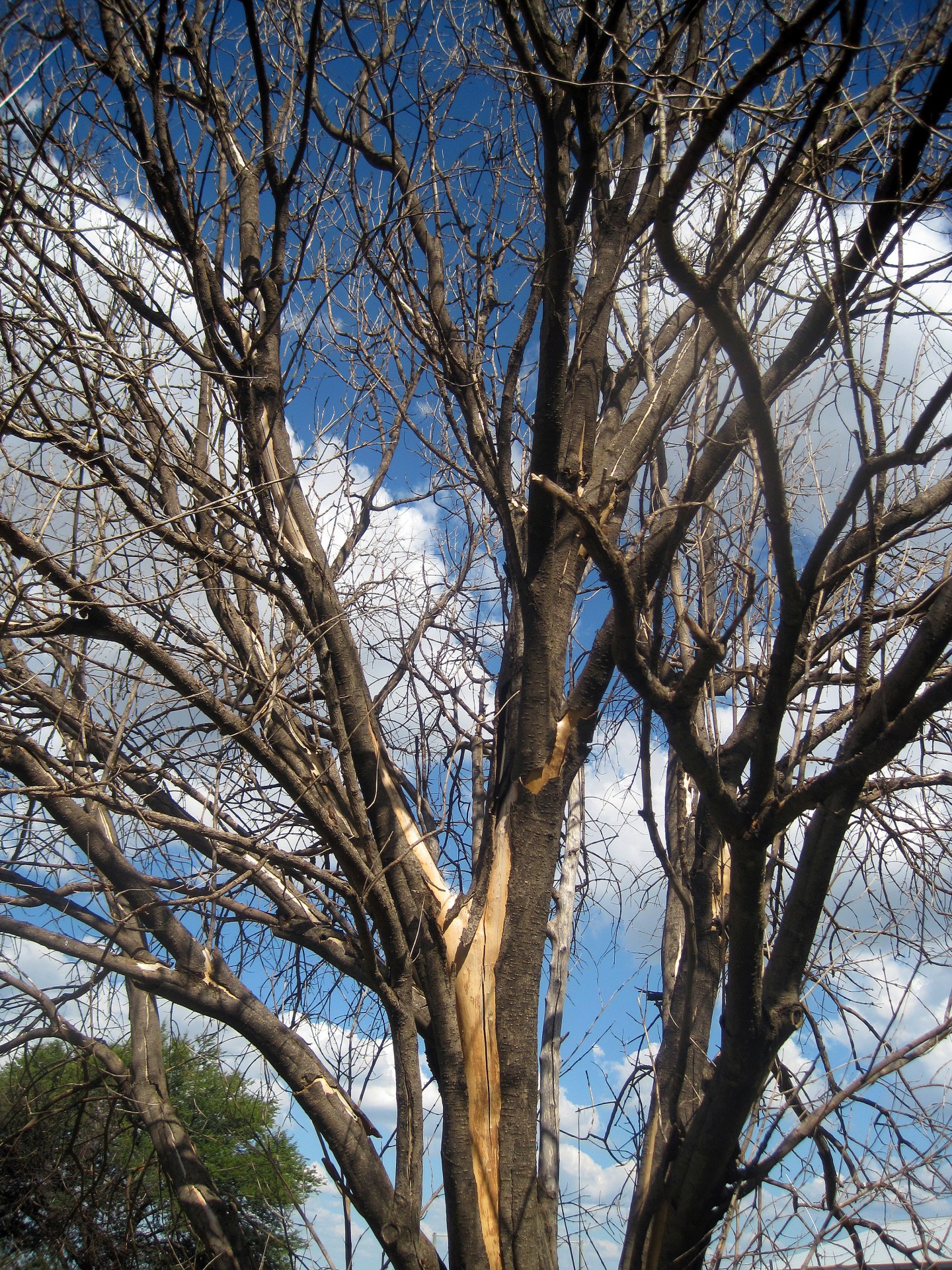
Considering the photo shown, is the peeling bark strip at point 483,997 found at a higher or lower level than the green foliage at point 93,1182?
higher

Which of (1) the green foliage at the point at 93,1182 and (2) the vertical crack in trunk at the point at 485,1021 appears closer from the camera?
(2) the vertical crack in trunk at the point at 485,1021

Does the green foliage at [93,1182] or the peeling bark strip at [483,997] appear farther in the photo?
the green foliage at [93,1182]

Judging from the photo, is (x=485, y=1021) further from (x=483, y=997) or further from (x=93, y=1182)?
(x=93, y=1182)

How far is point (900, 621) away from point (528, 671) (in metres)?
1.41

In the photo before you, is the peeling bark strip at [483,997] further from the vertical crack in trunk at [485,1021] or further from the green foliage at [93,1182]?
the green foliage at [93,1182]

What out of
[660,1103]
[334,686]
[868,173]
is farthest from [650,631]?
[660,1103]

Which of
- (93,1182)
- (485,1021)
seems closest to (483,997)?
(485,1021)

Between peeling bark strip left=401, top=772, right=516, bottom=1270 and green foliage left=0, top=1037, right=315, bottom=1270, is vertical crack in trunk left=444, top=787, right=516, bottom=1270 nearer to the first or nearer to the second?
peeling bark strip left=401, top=772, right=516, bottom=1270

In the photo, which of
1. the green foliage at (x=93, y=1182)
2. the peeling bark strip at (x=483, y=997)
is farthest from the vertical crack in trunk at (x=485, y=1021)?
the green foliage at (x=93, y=1182)

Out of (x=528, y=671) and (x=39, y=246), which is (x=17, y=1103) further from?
(x=39, y=246)

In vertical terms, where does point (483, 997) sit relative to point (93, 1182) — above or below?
above

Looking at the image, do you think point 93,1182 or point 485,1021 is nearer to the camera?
point 485,1021

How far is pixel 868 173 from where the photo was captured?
2771 millimetres

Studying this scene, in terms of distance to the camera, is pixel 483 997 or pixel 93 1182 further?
pixel 93 1182
